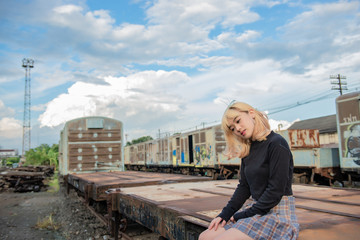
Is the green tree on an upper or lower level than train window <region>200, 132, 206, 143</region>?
lower

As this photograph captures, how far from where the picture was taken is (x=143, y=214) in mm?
3404

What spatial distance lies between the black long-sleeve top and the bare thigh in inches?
6.3

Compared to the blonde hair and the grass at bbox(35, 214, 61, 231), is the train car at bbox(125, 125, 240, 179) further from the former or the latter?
the blonde hair

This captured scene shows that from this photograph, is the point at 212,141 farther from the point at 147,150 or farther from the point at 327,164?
the point at 147,150

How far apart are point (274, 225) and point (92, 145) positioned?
10.2m

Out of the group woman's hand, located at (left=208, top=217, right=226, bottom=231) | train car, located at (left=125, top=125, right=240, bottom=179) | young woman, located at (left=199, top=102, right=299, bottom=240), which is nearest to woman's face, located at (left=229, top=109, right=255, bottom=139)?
young woman, located at (left=199, top=102, right=299, bottom=240)

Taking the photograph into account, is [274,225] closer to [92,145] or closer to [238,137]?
[238,137]

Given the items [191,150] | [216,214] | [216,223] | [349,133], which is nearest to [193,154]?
[191,150]

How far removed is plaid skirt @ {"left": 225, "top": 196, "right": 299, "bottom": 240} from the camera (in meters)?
1.77

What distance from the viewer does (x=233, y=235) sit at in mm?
1783

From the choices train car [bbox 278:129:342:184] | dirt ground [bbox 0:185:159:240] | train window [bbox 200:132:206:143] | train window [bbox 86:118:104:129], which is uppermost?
train window [bbox 86:118:104:129]

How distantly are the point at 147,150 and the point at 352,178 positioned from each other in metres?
19.9

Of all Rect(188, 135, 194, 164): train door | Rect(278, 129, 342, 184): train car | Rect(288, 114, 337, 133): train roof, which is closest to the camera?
Rect(278, 129, 342, 184): train car

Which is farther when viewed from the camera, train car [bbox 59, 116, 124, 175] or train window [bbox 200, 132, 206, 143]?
train window [bbox 200, 132, 206, 143]
